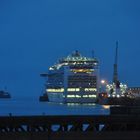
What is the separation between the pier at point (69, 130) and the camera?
30.9 metres

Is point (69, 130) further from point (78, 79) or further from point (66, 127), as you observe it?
point (78, 79)

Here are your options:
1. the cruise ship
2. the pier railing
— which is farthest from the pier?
the cruise ship


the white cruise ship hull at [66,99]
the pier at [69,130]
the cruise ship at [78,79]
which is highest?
the cruise ship at [78,79]

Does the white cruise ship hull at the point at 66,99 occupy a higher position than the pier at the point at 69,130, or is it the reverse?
the white cruise ship hull at the point at 66,99

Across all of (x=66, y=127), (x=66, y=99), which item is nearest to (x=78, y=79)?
(x=66, y=99)

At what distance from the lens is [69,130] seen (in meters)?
32.1

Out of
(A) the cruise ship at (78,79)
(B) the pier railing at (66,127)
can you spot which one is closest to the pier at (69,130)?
(B) the pier railing at (66,127)

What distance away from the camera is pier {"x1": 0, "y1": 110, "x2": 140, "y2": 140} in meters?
30.9

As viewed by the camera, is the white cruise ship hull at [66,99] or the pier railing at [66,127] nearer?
the pier railing at [66,127]

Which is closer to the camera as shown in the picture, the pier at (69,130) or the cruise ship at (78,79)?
the pier at (69,130)

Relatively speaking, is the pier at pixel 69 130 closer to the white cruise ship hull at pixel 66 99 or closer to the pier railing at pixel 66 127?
the pier railing at pixel 66 127

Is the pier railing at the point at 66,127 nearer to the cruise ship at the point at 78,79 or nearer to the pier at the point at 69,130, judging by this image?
the pier at the point at 69,130

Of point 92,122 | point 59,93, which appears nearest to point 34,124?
point 92,122

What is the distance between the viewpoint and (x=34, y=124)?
31.8m
